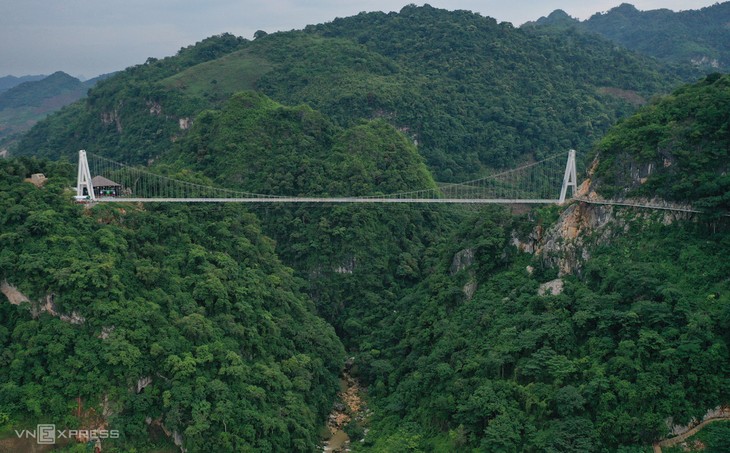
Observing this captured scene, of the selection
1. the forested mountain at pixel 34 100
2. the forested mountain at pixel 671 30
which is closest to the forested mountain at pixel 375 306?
the forested mountain at pixel 671 30

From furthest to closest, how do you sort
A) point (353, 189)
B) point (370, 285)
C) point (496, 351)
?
point (353, 189) < point (370, 285) < point (496, 351)

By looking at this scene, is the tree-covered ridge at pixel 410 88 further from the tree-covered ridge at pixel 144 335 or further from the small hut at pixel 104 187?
the tree-covered ridge at pixel 144 335

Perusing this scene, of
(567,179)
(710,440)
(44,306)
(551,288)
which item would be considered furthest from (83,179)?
(710,440)

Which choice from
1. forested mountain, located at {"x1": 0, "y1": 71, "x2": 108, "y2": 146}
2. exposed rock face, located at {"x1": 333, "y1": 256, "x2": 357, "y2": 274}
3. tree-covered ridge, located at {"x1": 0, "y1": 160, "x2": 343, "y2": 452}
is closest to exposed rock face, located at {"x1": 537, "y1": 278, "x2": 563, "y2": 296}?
tree-covered ridge, located at {"x1": 0, "y1": 160, "x2": 343, "y2": 452}

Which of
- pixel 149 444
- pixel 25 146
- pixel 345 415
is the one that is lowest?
pixel 345 415

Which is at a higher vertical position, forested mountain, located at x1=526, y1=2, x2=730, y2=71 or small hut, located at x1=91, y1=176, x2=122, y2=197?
forested mountain, located at x1=526, y1=2, x2=730, y2=71

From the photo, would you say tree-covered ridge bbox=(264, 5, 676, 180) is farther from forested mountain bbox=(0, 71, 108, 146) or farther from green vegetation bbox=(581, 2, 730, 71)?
forested mountain bbox=(0, 71, 108, 146)

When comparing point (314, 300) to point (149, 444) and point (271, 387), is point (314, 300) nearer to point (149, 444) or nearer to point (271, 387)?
point (271, 387)

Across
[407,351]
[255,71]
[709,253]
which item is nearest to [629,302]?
[709,253]
